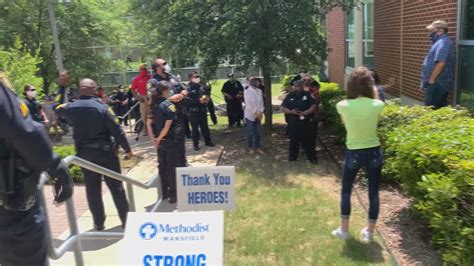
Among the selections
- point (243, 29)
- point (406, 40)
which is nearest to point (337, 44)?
point (406, 40)

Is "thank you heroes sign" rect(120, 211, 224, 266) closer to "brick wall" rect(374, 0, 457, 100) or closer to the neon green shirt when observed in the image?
the neon green shirt

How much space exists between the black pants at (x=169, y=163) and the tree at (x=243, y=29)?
4211 mm

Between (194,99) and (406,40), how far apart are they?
452 centimetres

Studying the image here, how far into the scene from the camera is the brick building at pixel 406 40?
692cm

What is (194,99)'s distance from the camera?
10.1m

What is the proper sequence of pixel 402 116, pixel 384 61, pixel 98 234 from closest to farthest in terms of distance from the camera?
1. pixel 98 234
2. pixel 402 116
3. pixel 384 61

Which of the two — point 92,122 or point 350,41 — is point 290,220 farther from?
point 350,41

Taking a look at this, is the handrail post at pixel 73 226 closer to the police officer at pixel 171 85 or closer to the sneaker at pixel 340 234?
the sneaker at pixel 340 234

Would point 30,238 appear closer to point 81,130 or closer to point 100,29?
point 81,130

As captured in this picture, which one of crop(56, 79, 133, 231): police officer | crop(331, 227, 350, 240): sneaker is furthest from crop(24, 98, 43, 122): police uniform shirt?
crop(331, 227, 350, 240): sneaker

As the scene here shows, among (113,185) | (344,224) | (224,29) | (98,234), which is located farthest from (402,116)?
(224,29)

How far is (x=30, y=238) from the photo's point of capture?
2633 mm

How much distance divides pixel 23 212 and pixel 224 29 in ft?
26.1

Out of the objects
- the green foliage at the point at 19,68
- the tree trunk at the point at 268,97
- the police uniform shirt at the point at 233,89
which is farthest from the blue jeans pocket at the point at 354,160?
the green foliage at the point at 19,68
